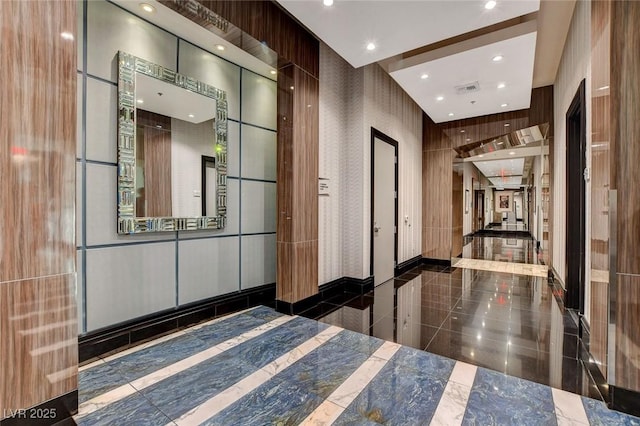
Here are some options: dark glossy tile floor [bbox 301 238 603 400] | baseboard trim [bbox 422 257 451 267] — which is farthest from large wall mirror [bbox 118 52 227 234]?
baseboard trim [bbox 422 257 451 267]

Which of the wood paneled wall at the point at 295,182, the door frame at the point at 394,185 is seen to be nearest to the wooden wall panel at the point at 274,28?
the wood paneled wall at the point at 295,182

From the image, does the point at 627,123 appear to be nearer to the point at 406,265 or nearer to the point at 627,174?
the point at 627,174

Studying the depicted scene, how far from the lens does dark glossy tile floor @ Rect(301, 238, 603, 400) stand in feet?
8.73

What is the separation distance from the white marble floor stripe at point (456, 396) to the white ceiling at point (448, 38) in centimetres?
358

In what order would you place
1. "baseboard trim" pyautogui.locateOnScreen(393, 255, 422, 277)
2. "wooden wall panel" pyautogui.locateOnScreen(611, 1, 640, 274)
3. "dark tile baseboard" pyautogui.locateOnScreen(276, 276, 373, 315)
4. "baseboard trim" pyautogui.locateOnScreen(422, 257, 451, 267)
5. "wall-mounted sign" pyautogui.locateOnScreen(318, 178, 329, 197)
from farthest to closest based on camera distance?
1. "baseboard trim" pyautogui.locateOnScreen(422, 257, 451, 267)
2. "baseboard trim" pyautogui.locateOnScreen(393, 255, 422, 277)
3. "wall-mounted sign" pyautogui.locateOnScreen(318, 178, 329, 197)
4. "dark tile baseboard" pyautogui.locateOnScreen(276, 276, 373, 315)
5. "wooden wall panel" pyautogui.locateOnScreen(611, 1, 640, 274)

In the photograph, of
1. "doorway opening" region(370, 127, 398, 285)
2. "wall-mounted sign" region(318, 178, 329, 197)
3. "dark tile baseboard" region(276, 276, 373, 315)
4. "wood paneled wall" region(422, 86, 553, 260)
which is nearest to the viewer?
"dark tile baseboard" region(276, 276, 373, 315)

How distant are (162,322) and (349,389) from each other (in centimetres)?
227

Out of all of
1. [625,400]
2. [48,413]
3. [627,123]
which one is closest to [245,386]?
[48,413]

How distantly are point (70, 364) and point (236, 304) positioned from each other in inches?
87.4

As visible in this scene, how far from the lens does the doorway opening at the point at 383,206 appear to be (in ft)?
17.4

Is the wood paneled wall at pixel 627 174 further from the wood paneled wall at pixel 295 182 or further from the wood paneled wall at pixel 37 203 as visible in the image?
the wood paneled wall at pixel 37 203

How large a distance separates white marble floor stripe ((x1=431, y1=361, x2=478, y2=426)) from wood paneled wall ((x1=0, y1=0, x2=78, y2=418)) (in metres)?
2.54

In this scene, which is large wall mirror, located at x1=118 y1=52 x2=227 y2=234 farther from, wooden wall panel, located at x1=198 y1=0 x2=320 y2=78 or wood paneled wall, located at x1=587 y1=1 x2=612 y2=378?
wood paneled wall, located at x1=587 y1=1 x2=612 y2=378

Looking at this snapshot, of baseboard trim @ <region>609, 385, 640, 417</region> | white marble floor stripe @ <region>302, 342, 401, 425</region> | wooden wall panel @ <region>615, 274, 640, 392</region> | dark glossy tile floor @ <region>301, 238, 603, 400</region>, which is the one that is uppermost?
wooden wall panel @ <region>615, 274, 640, 392</region>
